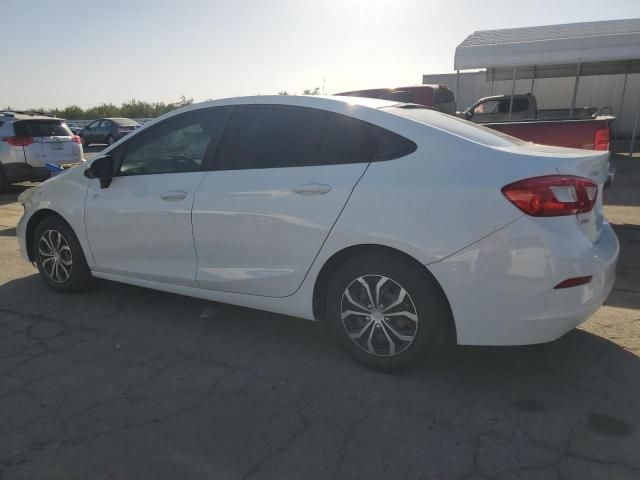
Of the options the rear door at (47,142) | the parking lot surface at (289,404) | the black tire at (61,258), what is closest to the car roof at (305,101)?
the parking lot surface at (289,404)

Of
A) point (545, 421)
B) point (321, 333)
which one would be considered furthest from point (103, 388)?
point (545, 421)

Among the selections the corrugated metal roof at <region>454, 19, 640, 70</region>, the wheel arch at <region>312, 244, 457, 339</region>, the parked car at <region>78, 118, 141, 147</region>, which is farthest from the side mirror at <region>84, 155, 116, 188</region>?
the parked car at <region>78, 118, 141, 147</region>

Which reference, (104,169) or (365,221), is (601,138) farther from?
(104,169)

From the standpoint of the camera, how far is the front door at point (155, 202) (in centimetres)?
360

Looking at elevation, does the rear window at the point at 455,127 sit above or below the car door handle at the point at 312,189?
above

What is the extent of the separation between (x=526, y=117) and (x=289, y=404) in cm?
1604

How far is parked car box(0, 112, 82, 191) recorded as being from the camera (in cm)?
1041

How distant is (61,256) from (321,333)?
8.17 feet

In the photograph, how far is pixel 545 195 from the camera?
2.51m

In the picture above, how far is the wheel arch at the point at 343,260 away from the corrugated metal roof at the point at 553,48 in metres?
11.3

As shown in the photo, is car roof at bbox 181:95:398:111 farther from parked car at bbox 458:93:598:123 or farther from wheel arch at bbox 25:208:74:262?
parked car at bbox 458:93:598:123

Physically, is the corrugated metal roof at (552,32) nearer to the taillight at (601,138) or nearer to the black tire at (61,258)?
the taillight at (601,138)

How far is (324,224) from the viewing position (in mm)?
2973

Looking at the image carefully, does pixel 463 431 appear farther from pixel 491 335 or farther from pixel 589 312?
pixel 589 312
